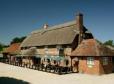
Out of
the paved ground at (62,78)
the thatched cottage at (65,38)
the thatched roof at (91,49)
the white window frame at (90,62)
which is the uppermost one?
the thatched cottage at (65,38)

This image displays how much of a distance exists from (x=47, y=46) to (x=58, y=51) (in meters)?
4.42

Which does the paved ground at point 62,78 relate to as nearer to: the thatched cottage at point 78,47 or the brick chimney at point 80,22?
the thatched cottage at point 78,47

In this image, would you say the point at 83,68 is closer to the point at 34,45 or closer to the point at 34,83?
the point at 34,83

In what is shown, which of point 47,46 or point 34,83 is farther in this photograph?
point 47,46

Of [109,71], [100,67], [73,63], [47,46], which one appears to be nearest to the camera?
[100,67]

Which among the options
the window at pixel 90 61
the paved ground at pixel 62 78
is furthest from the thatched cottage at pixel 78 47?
the paved ground at pixel 62 78

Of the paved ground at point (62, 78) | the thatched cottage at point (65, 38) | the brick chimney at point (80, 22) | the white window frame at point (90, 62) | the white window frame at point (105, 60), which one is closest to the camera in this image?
the paved ground at point (62, 78)

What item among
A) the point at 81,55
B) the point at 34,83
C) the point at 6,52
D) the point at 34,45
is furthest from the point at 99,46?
the point at 6,52

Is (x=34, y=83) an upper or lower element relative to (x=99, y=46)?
lower

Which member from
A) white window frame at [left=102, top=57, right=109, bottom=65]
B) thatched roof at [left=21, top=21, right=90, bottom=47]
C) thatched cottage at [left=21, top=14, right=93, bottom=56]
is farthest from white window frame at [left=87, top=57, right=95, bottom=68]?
thatched roof at [left=21, top=21, right=90, bottom=47]

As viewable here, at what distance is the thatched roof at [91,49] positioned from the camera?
103ft

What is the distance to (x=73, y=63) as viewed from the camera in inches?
1384

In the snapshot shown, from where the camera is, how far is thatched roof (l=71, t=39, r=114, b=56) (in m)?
31.4

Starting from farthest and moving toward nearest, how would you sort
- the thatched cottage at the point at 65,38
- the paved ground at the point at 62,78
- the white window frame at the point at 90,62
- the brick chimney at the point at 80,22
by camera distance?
the brick chimney at the point at 80,22 → the thatched cottage at the point at 65,38 → the white window frame at the point at 90,62 → the paved ground at the point at 62,78
